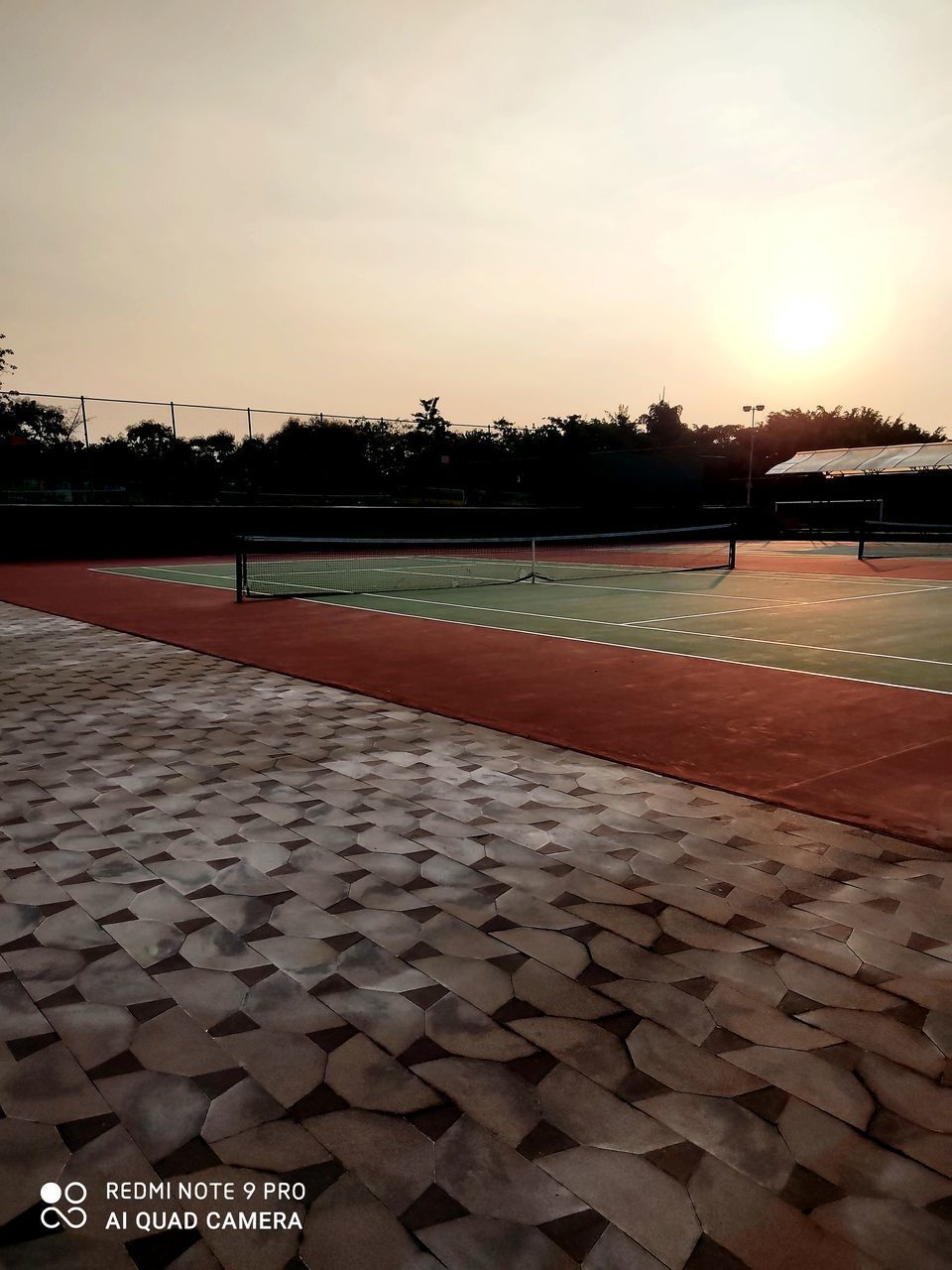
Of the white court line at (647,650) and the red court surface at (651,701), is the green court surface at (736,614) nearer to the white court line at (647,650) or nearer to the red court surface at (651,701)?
the white court line at (647,650)

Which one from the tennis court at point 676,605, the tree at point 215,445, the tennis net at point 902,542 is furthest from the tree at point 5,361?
the tennis net at point 902,542

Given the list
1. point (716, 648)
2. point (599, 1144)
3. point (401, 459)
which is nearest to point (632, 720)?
point (716, 648)

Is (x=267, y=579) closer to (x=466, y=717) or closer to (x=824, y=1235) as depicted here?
(x=466, y=717)

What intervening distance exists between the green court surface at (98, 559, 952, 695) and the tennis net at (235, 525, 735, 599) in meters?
0.84

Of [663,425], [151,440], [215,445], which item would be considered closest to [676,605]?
[215,445]

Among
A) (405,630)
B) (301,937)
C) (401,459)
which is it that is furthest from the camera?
(401,459)

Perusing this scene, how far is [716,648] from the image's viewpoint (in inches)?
349

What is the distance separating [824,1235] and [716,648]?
24.4 feet

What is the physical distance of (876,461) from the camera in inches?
1539

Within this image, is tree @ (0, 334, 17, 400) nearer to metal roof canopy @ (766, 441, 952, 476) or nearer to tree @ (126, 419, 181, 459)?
tree @ (126, 419, 181, 459)

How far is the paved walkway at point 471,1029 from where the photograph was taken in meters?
1.76

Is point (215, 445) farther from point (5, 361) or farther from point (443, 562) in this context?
point (5, 361)

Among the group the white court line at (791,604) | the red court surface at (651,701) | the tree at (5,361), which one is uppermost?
the tree at (5,361)

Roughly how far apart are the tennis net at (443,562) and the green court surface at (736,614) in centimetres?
84
